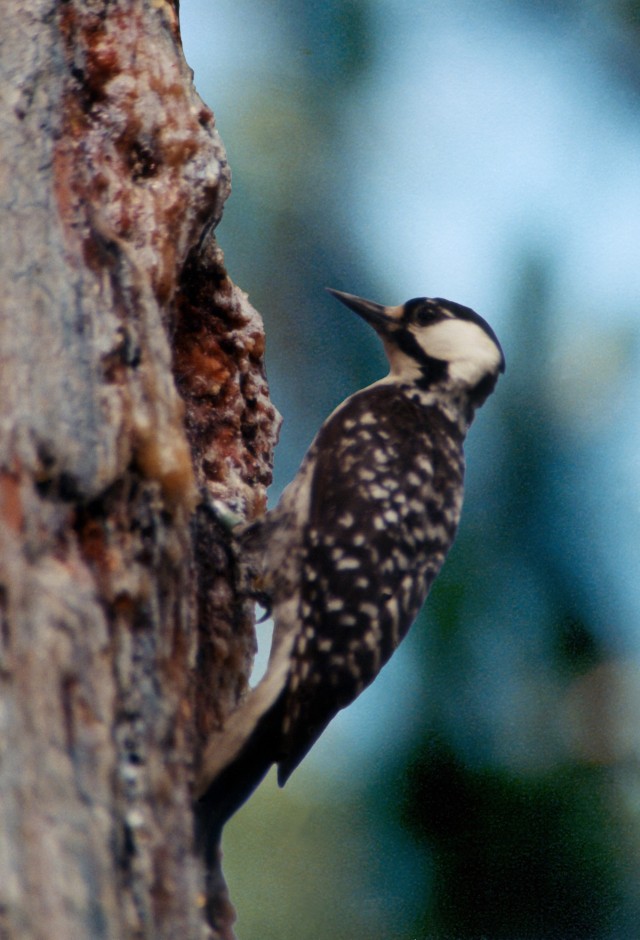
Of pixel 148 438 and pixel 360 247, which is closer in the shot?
pixel 148 438

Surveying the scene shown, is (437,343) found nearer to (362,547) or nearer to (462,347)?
(462,347)

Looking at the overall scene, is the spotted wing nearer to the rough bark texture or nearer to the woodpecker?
the woodpecker

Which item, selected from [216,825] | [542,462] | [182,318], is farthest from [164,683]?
[542,462]

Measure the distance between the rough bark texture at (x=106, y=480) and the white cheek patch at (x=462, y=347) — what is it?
3.23 ft

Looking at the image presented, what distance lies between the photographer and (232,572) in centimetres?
331

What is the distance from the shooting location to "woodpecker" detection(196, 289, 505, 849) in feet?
9.45

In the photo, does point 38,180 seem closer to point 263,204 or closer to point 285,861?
point 285,861

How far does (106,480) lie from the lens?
7.63 ft

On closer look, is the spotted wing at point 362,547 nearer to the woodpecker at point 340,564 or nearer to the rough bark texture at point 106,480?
the woodpecker at point 340,564

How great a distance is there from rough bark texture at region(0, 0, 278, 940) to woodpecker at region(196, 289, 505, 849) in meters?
0.13

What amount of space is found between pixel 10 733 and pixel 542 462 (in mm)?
3437

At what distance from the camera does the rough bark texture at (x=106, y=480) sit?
194 cm

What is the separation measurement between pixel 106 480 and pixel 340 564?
3.36ft

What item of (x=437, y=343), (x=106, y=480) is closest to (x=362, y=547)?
(x=106, y=480)
